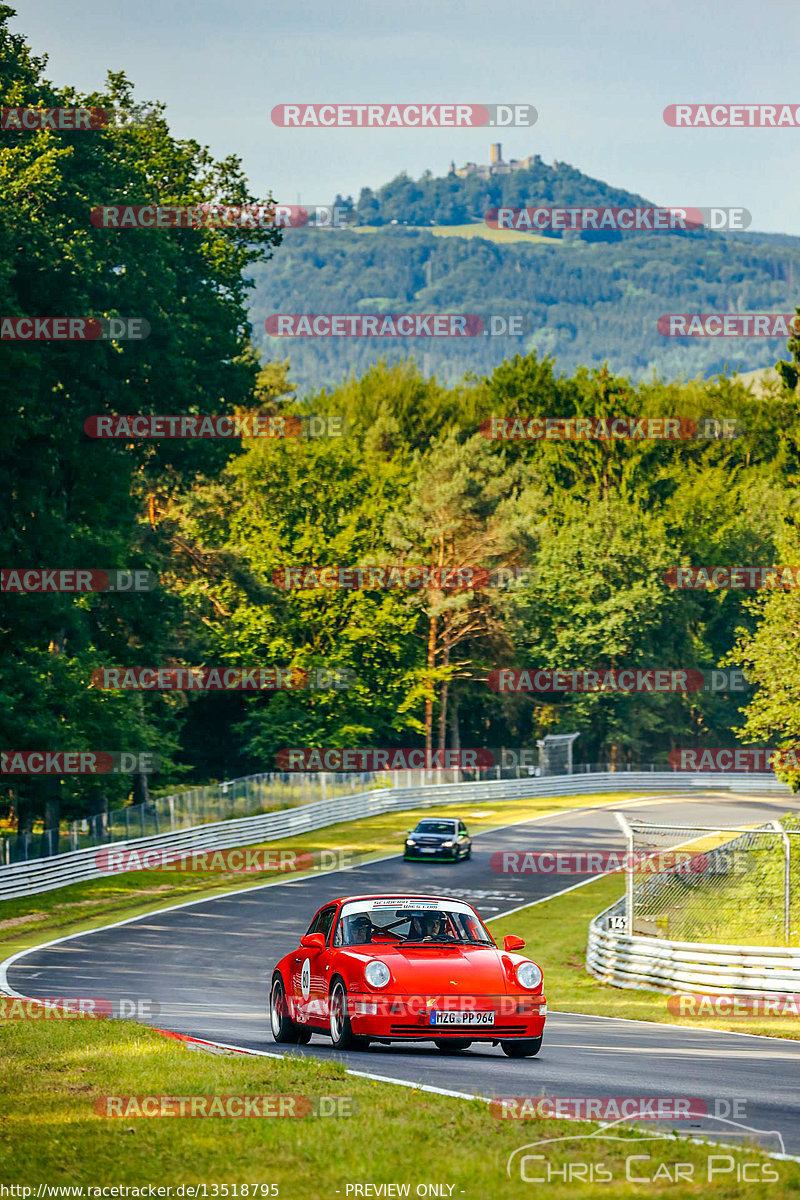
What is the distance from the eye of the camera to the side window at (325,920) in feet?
48.0

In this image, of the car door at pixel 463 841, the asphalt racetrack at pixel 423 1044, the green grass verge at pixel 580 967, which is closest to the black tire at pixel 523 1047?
the asphalt racetrack at pixel 423 1044

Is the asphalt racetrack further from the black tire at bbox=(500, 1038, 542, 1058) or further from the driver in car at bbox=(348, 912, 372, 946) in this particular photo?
Result: the driver in car at bbox=(348, 912, 372, 946)

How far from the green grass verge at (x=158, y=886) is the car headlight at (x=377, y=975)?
15984 millimetres

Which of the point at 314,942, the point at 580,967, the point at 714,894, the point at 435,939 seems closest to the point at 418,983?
the point at 435,939

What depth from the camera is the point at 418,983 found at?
13.1 m

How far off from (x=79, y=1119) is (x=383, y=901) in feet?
16.8

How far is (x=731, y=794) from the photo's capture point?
238ft

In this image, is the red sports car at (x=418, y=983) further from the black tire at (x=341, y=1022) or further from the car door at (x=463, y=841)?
the car door at (x=463, y=841)

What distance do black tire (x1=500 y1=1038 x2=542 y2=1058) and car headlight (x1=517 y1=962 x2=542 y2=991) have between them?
1.77ft

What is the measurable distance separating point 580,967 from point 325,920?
13.7 metres

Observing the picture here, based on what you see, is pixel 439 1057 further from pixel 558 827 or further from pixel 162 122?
pixel 162 122

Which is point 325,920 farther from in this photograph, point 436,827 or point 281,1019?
point 436,827

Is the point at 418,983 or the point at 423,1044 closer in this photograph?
the point at 418,983

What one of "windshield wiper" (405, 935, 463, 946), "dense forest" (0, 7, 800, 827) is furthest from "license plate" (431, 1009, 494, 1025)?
"dense forest" (0, 7, 800, 827)
